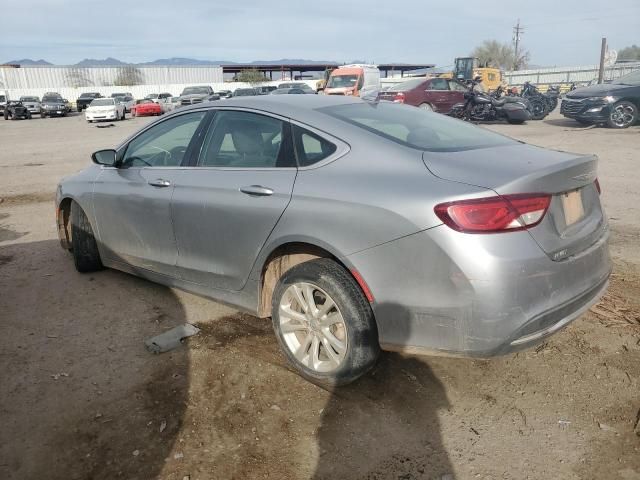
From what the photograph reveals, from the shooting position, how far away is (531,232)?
241 centimetres

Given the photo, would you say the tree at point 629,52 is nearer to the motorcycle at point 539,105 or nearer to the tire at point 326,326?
the motorcycle at point 539,105

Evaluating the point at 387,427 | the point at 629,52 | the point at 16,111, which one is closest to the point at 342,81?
the point at 16,111

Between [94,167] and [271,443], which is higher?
[94,167]

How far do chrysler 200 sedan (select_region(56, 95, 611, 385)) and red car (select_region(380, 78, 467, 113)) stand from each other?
53.2 feet

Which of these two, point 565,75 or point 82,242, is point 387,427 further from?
point 565,75

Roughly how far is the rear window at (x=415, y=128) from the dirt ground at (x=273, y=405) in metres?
1.33

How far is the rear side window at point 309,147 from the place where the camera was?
9.69 feet

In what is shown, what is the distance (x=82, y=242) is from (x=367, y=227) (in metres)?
3.18

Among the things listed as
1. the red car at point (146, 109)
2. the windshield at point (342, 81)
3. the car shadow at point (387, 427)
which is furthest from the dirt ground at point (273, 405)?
the red car at point (146, 109)

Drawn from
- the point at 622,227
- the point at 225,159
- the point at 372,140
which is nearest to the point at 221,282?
the point at 225,159

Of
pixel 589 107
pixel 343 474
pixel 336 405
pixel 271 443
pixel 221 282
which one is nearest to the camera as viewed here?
pixel 343 474

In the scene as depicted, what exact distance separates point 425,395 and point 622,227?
415cm

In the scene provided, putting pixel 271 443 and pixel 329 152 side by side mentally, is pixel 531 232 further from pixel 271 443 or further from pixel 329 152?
pixel 271 443

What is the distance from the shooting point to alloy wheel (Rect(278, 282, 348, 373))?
2889 millimetres
